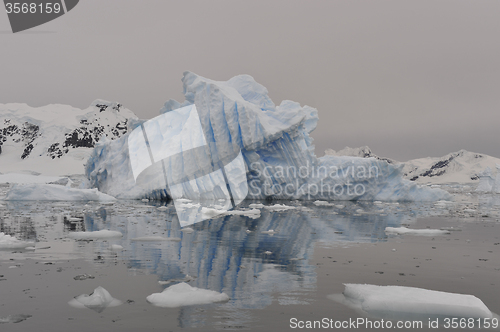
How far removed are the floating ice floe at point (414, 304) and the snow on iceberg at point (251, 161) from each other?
17.5 metres

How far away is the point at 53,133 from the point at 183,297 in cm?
10259

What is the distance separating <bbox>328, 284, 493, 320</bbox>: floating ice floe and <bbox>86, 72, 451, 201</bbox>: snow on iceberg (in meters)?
17.5

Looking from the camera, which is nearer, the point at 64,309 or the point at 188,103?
the point at 64,309

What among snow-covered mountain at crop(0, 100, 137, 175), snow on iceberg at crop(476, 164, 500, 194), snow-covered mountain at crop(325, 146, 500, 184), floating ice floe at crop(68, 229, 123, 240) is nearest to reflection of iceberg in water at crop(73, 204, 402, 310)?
floating ice floe at crop(68, 229, 123, 240)

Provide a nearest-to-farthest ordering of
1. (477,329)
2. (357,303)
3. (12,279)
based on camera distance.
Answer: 1. (477,329)
2. (357,303)
3. (12,279)

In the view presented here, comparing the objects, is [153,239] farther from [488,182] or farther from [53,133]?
[53,133]

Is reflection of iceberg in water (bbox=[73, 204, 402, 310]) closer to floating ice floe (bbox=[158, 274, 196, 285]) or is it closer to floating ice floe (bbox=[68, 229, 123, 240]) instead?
floating ice floe (bbox=[158, 274, 196, 285])

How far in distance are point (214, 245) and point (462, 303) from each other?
485cm

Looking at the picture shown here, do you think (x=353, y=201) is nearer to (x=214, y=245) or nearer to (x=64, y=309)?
(x=214, y=245)

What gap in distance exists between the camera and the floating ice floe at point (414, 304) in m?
4.17

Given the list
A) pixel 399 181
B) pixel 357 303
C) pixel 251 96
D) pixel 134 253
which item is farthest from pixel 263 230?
pixel 399 181

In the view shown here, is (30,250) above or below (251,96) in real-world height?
below

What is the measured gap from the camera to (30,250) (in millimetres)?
7273

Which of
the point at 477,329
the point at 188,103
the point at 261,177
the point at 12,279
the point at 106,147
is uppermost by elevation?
the point at 188,103
